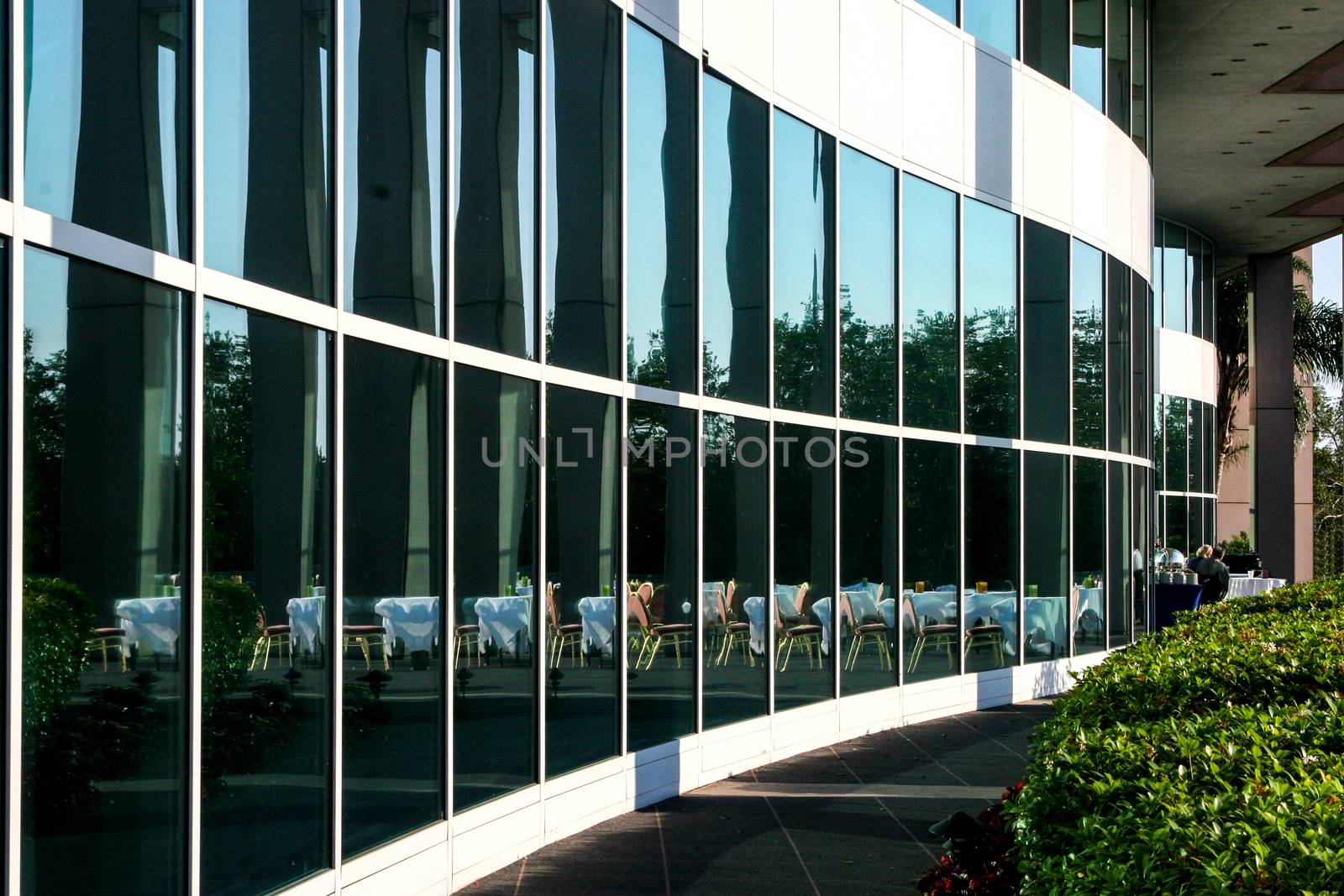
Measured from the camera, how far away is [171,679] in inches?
214

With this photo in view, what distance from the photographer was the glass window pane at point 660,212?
998 centimetres

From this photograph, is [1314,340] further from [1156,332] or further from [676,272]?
[676,272]

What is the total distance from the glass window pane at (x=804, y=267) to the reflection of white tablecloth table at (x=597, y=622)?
3.02m

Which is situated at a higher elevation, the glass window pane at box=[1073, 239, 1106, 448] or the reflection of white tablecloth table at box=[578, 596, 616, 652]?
the glass window pane at box=[1073, 239, 1106, 448]

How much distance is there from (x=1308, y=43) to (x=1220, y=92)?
2533mm

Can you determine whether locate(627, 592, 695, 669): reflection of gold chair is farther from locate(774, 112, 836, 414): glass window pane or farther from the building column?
the building column

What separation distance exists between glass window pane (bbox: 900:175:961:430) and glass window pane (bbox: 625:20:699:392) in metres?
3.99

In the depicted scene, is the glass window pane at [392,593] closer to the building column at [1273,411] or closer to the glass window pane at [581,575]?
the glass window pane at [581,575]

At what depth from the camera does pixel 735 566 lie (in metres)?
11.4

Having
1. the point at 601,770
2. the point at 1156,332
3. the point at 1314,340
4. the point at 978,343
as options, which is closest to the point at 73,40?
the point at 601,770

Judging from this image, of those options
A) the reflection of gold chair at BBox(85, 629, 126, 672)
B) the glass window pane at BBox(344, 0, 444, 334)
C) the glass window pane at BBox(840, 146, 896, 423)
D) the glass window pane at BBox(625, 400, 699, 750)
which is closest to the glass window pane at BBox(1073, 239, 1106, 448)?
the glass window pane at BBox(840, 146, 896, 423)

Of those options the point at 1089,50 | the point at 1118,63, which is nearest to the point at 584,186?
the point at 1089,50

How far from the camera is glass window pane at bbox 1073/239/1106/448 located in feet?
55.9

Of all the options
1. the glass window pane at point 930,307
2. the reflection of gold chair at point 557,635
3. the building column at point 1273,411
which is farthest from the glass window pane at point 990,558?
the building column at point 1273,411
